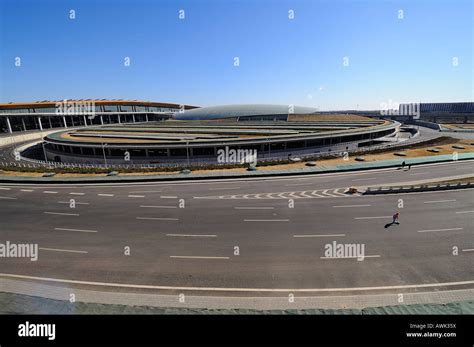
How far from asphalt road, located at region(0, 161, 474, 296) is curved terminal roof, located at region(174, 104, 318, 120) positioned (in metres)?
92.0

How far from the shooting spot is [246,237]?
1833 centimetres

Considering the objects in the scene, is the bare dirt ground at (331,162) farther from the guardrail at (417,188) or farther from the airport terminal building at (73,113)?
the airport terminal building at (73,113)

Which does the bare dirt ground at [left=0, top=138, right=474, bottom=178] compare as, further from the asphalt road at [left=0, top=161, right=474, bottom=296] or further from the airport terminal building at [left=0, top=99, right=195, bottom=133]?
the airport terminal building at [left=0, top=99, right=195, bottom=133]

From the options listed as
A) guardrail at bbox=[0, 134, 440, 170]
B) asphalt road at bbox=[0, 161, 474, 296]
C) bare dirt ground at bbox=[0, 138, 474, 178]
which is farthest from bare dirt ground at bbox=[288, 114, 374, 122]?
asphalt road at bbox=[0, 161, 474, 296]

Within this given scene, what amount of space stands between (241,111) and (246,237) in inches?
4227

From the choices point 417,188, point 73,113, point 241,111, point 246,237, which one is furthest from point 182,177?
point 73,113

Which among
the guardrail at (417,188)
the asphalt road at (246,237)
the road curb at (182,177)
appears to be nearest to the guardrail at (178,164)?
the road curb at (182,177)

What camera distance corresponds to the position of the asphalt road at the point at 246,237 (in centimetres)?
1400

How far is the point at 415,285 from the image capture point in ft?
43.2

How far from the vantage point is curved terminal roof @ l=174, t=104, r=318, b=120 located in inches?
4616

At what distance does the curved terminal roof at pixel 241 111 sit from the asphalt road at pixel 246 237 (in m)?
92.0
